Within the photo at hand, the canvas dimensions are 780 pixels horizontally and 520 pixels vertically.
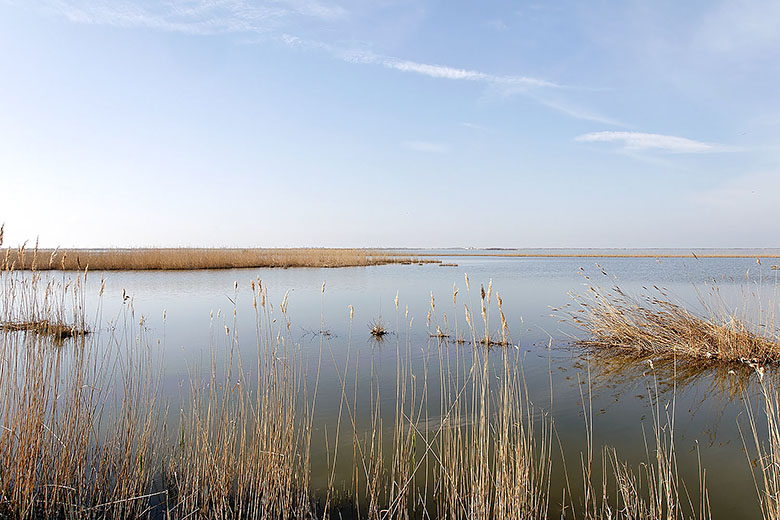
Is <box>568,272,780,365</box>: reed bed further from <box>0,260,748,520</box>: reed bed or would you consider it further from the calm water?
<box>0,260,748,520</box>: reed bed

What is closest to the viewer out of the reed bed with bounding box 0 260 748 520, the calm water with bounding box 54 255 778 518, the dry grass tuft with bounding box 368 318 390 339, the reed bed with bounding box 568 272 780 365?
the reed bed with bounding box 0 260 748 520

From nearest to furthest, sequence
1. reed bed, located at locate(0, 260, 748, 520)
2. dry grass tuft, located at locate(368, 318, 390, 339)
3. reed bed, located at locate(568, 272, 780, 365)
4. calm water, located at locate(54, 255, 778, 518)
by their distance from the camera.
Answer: reed bed, located at locate(0, 260, 748, 520), calm water, located at locate(54, 255, 778, 518), reed bed, located at locate(568, 272, 780, 365), dry grass tuft, located at locate(368, 318, 390, 339)

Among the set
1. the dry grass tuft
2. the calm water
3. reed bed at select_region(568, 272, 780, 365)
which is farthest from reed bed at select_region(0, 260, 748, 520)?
the dry grass tuft

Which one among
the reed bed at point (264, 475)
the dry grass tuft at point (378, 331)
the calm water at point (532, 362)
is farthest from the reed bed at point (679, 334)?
the reed bed at point (264, 475)

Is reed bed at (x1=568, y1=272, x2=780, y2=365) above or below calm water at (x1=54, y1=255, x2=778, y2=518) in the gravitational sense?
above

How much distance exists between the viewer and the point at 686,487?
3.15 m

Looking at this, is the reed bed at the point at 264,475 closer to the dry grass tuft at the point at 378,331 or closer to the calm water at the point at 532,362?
the calm water at the point at 532,362

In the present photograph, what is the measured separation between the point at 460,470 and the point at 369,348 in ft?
14.8

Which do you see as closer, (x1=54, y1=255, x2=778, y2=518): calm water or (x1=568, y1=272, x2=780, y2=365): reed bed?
(x1=54, y1=255, x2=778, y2=518): calm water

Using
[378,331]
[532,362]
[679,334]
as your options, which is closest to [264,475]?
[532,362]

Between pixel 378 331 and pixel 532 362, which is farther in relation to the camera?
pixel 378 331

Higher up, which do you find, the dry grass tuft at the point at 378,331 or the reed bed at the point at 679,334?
the reed bed at the point at 679,334

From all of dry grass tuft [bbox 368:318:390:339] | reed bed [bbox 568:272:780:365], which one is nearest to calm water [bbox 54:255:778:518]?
dry grass tuft [bbox 368:318:390:339]

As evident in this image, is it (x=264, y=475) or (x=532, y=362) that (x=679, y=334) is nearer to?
(x=532, y=362)
